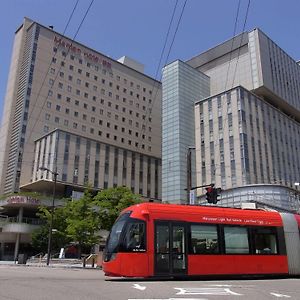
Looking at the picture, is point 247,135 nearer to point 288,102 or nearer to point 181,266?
point 288,102

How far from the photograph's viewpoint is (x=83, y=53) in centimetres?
10194

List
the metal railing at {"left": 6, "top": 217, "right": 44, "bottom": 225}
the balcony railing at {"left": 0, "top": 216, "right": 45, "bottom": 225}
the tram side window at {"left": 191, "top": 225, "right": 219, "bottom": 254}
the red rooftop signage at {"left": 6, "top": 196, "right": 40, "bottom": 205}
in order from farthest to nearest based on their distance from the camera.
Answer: the metal railing at {"left": 6, "top": 217, "right": 44, "bottom": 225} < the balcony railing at {"left": 0, "top": 216, "right": 45, "bottom": 225} < the red rooftop signage at {"left": 6, "top": 196, "right": 40, "bottom": 205} < the tram side window at {"left": 191, "top": 225, "right": 219, "bottom": 254}

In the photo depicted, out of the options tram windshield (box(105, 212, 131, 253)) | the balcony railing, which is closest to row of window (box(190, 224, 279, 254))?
tram windshield (box(105, 212, 131, 253))

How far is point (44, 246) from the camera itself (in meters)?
60.9

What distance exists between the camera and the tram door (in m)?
15.5

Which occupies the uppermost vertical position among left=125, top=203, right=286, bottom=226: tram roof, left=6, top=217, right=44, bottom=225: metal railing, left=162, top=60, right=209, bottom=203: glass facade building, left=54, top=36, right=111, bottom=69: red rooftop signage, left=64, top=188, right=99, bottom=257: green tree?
left=54, top=36, right=111, bottom=69: red rooftop signage

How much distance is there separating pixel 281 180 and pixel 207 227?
66.6 meters

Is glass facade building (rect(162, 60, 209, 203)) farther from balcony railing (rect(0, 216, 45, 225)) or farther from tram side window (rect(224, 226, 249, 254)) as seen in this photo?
tram side window (rect(224, 226, 249, 254))

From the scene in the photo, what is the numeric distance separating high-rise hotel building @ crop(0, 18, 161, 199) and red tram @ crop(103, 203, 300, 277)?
2138 inches

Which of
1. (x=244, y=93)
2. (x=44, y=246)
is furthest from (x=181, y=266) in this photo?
(x=244, y=93)

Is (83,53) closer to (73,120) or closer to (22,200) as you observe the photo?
(73,120)

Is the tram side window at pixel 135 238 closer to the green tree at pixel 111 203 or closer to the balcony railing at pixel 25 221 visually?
the green tree at pixel 111 203

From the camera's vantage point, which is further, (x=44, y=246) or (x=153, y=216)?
(x=44, y=246)

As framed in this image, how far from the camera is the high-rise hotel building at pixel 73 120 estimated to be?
8056 centimetres
